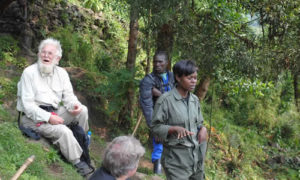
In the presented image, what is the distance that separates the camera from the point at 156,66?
461cm

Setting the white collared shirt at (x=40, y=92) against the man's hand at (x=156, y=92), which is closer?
the white collared shirt at (x=40, y=92)

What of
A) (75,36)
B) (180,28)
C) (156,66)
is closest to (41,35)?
(75,36)

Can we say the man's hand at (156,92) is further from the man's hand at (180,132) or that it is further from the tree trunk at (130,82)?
the man's hand at (180,132)

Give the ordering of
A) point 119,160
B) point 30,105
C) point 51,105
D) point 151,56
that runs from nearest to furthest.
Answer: point 119,160
point 30,105
point 51,105
point 151,56

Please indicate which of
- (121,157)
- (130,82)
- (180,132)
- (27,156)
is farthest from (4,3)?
(121,157)

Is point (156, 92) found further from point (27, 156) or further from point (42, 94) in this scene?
point (27, 156)

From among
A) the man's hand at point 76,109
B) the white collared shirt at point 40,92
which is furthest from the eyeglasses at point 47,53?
the man's hand at point 76,109

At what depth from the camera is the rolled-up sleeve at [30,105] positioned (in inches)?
155

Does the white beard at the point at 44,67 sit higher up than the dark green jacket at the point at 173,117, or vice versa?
the white beard at the point at 44,67

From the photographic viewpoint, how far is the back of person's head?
6.83ft

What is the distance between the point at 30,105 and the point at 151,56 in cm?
429

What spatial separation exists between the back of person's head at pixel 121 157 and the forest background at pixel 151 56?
1.66 m

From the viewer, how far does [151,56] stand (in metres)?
7.79

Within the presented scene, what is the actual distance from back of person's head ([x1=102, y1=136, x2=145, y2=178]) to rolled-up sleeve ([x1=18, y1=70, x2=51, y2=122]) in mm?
2117
